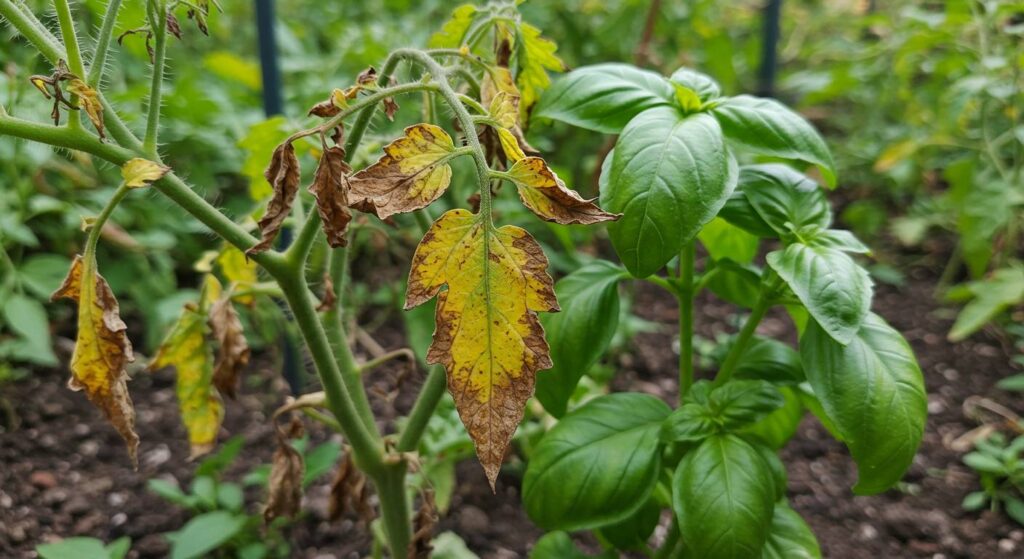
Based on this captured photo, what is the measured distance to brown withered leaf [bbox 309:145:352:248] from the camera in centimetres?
77

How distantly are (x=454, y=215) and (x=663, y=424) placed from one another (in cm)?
43

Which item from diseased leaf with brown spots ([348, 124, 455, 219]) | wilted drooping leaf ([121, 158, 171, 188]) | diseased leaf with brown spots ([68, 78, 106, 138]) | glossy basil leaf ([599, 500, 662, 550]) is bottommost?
glossy basil leaf ([599, 500, 662, 550])

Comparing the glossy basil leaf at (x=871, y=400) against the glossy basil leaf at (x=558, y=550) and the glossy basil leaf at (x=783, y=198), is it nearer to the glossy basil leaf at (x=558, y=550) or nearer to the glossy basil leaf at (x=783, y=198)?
the glossy basil leaf at (x=783, y=198)

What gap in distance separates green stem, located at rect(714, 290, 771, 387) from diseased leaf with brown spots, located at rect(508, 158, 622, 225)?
Answer: 1.25ft

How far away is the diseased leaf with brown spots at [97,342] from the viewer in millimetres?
863

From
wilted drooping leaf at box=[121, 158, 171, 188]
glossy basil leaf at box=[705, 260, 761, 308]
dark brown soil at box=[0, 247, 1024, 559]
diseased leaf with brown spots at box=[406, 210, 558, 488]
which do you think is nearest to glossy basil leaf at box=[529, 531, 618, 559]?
dark brown soil at box=[0, 247, 1024, 559]

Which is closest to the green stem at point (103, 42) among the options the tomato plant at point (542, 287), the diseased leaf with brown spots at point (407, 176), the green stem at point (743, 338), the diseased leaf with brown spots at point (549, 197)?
the tomato plant at point (542, 287)

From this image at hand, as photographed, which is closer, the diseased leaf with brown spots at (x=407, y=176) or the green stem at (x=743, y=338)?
the diseased leaf with brown spots at (x=407, y=176)

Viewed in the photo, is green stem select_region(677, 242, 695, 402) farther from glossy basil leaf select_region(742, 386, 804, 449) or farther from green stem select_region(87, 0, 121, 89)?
green stem select_region(87, 0, 121, 89)

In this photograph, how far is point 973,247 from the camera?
85.1 inches

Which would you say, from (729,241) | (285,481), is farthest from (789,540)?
(285,481)

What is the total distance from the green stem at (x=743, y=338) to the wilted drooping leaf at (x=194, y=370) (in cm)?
69

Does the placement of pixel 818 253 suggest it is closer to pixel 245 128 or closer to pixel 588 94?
pixel 588 94

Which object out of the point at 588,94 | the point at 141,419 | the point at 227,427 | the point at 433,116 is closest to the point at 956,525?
the point at 588,94
